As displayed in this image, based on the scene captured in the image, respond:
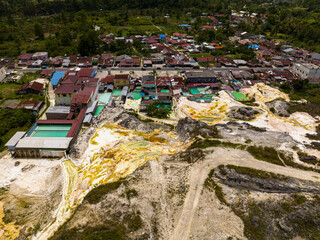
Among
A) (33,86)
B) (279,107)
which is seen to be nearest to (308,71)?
(279,107)

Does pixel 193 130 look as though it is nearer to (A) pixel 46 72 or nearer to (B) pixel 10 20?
(A) pixel 46 72

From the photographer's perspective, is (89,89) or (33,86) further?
(33,86)

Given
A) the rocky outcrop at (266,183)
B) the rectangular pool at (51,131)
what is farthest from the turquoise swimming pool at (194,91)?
the rocky outcrop at (266,183)

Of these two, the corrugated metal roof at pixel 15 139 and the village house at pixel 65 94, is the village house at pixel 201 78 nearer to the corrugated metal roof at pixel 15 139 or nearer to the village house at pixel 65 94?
the village house at pixel 65 94

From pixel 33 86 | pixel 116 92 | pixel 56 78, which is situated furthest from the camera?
pixel 56 78

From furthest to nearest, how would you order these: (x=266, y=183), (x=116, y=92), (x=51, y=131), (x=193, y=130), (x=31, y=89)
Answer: (x=116, y=92) < (x=31, y=89) < (x=51, y=131) < (x=193, y=130) < (x=266, y=183)

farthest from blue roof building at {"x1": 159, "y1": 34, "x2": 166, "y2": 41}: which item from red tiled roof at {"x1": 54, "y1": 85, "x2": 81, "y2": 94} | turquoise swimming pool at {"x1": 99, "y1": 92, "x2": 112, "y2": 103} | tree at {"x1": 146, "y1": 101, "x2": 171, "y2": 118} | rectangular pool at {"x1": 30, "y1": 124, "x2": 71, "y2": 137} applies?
rectangular pool at {"x1": 30, "y1": 124, "x2": 71, "y2": 137}

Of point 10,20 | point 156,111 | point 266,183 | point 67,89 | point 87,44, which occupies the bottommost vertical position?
point 156,111
